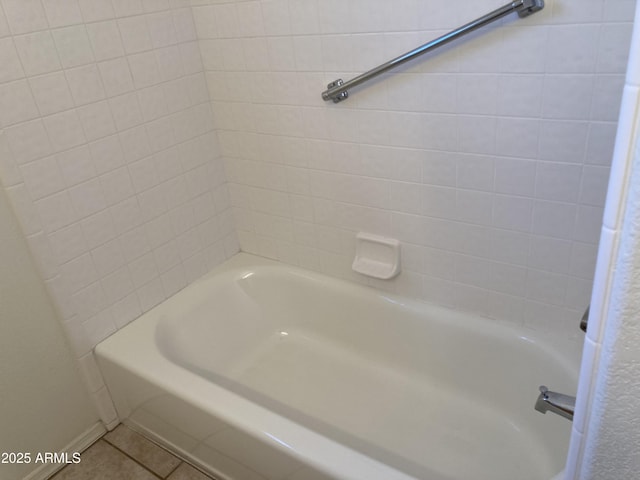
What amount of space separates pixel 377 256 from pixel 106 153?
0.97m

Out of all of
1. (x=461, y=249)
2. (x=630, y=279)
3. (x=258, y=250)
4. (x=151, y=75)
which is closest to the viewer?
(x=630, y=279)

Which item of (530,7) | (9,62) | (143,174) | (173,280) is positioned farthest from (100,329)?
(530,7)

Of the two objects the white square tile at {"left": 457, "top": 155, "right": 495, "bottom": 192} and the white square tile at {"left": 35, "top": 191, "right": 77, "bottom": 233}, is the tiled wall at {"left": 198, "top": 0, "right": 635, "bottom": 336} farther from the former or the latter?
the white square tile at {"left": 35, "top": 191, "right": 77, "bottom": 233}

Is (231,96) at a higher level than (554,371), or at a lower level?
higher

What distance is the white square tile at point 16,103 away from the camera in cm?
137

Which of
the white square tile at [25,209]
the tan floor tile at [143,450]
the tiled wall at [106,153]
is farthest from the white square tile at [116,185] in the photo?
the tan floor tile at [143,450]

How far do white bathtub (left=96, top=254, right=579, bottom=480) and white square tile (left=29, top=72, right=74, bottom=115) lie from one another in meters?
0.77

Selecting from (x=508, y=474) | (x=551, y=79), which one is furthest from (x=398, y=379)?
(x=551, y=79)

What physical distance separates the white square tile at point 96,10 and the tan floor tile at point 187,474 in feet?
4.77

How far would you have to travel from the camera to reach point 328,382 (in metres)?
1.87

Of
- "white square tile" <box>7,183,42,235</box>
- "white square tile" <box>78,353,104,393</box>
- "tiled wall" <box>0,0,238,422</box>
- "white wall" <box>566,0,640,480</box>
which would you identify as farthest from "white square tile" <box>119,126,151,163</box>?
"white wall" <box>566,0,640,480</box>

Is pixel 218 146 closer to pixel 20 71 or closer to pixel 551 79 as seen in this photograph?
pixel 20 71

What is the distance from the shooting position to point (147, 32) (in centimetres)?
169

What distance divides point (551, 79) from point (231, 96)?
1.11m
